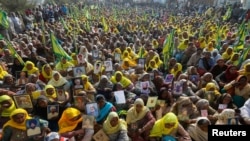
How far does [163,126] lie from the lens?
18.4 feet

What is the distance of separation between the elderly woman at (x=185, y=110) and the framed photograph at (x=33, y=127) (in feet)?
7.59

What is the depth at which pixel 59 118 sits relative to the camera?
6219mm

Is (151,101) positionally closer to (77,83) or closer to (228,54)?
(77,83)

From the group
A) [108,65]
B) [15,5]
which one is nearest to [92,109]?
[108,65]

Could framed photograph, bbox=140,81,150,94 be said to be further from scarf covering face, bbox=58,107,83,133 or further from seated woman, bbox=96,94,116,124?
scarf covering face, bbox=58,107,83,133

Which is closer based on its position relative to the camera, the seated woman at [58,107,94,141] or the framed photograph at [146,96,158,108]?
the seated woman at [58,107,94,141]

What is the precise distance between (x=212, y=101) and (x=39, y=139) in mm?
3286

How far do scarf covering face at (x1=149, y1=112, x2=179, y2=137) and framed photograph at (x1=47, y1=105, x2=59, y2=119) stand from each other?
5.31ft

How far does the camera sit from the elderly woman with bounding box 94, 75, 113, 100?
7373mm

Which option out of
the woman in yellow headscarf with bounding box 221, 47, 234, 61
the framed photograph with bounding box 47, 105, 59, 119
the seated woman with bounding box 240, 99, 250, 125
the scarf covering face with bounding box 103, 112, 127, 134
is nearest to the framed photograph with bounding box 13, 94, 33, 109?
the framed photograph with bounding box 47, 105, 59, 119

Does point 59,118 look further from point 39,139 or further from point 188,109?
point 188,109

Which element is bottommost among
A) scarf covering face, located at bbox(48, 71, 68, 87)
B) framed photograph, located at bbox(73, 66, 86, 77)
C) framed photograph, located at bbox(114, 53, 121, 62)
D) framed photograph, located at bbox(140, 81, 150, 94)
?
framed photograph, located at bbox(114, 53, 121, 62)

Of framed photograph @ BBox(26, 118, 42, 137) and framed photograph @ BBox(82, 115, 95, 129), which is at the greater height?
framed photograph @ BBox(26, 118, 42, 137)

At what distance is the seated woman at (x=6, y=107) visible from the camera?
5895 mm
